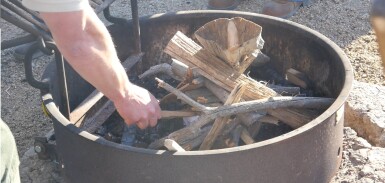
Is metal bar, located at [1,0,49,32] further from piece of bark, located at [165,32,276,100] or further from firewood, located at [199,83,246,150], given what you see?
firewood, located at [199,83,246,150]

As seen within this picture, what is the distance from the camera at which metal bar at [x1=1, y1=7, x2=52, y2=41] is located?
1.87m

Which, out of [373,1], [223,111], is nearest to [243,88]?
[223,111]

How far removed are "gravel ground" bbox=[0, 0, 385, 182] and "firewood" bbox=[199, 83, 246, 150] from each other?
57 centimetres

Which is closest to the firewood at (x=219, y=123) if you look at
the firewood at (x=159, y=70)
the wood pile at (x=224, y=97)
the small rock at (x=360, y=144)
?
the wood pile at (x=224, y=97)

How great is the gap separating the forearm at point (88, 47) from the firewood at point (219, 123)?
1.45ft

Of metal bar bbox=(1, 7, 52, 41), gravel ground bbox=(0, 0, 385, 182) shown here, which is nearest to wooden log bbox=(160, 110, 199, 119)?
metal bar bbox=(1, 7, 52, 41)

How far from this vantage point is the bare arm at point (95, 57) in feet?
5.08

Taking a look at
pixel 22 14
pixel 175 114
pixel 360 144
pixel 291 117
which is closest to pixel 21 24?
pixel 22 14

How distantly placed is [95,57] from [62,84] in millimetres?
495

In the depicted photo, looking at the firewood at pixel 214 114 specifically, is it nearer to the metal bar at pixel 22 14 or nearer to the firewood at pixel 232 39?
the firewood at pixel 232 39

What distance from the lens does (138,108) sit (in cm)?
190

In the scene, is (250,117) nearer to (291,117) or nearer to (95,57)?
(291,117)

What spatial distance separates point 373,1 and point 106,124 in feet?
6.12

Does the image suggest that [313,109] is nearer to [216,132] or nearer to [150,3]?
[216,132]
